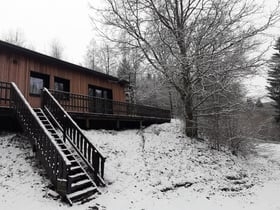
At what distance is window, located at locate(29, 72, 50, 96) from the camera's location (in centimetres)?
1142

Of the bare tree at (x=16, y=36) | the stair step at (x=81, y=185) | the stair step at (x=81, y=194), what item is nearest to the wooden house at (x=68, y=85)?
the stair step at (x=81, y=185)

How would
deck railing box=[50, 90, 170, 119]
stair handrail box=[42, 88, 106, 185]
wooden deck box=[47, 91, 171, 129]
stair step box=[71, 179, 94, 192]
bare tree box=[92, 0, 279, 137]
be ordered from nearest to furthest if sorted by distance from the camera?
stair step box=[71, 179, 94, 192]
stair handrail box=[42, 88, 106, 185]
wooden deck box=[47, 91, 171, 129]
deck railing box=[50, 90, 170, 119]
bare tree box=[92, 0, 279, 137]

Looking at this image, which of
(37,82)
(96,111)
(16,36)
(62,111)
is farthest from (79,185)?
(16,36)

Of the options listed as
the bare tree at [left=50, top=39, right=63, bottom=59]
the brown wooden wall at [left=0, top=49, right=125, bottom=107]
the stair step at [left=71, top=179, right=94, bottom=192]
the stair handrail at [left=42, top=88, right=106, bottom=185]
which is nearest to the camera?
the stair step at [left=71, top=179, right=94, bottom=192]

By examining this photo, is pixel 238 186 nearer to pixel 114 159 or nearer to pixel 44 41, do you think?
pixel 114 159

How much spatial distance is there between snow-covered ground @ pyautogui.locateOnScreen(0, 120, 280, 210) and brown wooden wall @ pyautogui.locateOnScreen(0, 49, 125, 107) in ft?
10.3

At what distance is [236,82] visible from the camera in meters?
12.0

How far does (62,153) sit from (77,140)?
182 cm

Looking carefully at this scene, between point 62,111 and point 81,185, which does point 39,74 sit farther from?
point 81,185

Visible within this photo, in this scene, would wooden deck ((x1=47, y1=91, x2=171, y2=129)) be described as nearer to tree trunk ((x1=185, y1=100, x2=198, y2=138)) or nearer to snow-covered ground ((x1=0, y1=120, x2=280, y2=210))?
snow-covered ground ((x1=0, y1=120, x2=280, y2=210))

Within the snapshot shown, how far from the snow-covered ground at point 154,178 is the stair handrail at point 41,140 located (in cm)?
37

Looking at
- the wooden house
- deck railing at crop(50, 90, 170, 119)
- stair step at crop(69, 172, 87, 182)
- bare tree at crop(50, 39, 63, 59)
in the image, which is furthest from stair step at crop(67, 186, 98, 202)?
bare tree at crop(50, 39, 63, 59)

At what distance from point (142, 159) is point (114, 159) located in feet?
4.09

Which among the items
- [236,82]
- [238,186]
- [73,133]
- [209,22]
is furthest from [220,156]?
[73,133]
